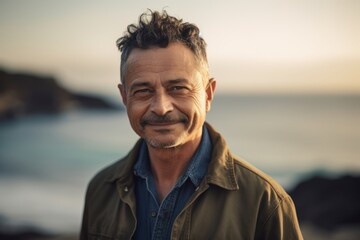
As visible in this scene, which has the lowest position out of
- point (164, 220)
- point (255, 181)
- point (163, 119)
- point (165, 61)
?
point (164, 220)

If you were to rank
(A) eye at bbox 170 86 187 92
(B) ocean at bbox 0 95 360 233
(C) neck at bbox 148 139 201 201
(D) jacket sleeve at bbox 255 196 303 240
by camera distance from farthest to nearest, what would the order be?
(B) ocean at bbox 0 95 360 233 → (C) neck at bbox 148 139 201 201 → (A) eye at bbox 170 86 187 92 → (D) jacket sleeve at bbox 255 196 303 240

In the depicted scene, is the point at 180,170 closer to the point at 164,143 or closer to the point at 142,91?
the point at 164,143

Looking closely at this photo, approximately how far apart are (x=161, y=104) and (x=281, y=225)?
68cm

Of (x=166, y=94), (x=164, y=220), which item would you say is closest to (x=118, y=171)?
(x=164, y=220)

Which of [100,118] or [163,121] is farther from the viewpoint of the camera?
[100,118]

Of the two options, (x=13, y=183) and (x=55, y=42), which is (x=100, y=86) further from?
(x=13, y=183)

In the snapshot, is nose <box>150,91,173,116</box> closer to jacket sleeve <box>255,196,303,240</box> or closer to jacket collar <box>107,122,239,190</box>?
jacket collar <box>107,122,239,190</box>

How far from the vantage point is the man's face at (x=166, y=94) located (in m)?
1.65

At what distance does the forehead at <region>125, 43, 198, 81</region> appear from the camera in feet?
5.42

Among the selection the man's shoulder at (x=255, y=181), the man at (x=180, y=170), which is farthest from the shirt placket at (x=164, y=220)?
the man's shoulder at (x=255, y=181)

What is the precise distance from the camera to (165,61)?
1.65 meters

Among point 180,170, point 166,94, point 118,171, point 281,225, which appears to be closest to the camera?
point 281,225

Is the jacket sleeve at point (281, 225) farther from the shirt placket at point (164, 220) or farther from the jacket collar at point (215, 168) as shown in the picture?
the shirt placket at point (164, 220)

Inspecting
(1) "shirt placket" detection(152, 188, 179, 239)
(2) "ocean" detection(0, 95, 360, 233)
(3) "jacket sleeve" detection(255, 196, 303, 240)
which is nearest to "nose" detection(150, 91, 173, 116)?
(1) "shirt placket" detection(152, 188, 179, 239)
